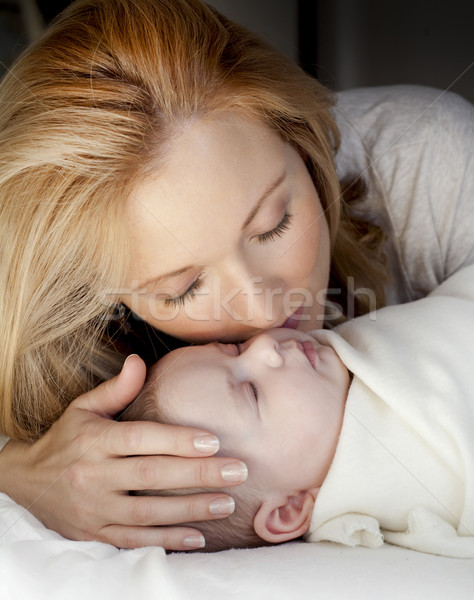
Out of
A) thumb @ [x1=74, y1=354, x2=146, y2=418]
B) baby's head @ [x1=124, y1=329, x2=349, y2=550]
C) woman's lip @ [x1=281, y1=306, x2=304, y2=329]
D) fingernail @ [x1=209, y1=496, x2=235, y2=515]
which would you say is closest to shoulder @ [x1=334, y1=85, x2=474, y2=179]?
woman's lip @ [x1=281, y1=306, x2=304, y2=329]

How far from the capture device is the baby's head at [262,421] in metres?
1.08

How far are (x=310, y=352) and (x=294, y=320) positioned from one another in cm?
20

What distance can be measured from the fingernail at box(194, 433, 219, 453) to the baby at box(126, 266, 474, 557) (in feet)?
0.20

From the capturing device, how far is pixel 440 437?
1.05 m

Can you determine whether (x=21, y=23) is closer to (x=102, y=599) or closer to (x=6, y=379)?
(x=6, y=379)

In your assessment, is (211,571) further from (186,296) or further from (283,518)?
(186,296)

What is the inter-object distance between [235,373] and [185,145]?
0.40 metres

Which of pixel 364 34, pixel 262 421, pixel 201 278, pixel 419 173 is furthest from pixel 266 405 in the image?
pixel 364 34

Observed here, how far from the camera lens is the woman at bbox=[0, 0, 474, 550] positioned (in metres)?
1.05

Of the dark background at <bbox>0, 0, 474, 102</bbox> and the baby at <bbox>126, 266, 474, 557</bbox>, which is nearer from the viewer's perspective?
the baby at <bbox>126, 266, 474, 557</bbox>

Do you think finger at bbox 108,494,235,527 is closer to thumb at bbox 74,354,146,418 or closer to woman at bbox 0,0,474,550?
woman at bbox 0,0,474,550

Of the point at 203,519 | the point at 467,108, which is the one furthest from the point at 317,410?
the point at 467,108

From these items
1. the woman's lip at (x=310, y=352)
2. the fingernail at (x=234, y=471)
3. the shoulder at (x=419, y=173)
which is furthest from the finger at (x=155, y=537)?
the shoulder at (x=419, y=173)

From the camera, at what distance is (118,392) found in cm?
115
